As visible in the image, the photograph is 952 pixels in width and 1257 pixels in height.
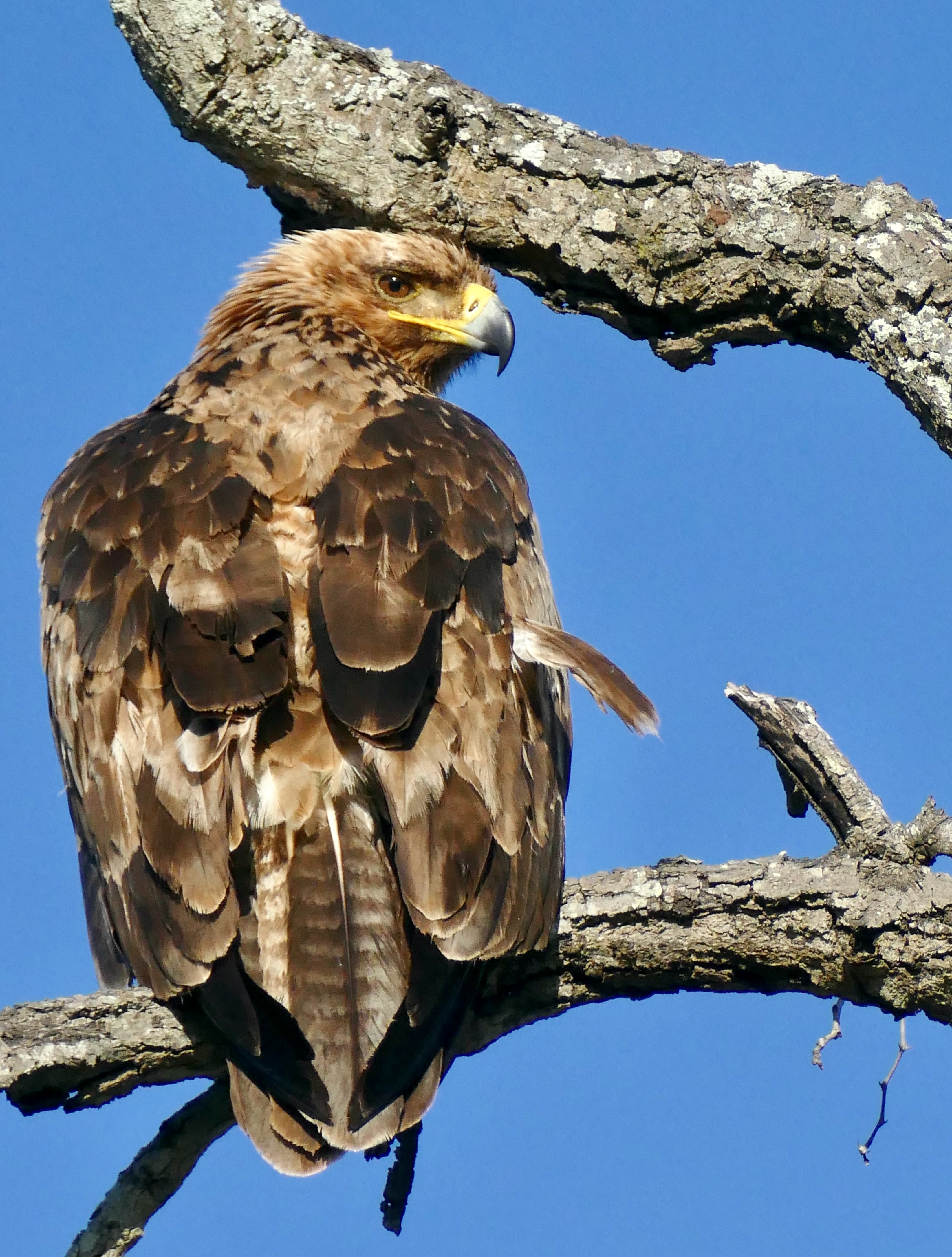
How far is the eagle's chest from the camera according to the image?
4.54 m

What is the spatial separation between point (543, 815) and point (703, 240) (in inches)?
80.7

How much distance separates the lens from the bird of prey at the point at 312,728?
4184mm

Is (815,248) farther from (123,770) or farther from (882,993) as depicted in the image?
(123,770)

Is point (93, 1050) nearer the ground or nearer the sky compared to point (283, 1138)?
nearer the sky

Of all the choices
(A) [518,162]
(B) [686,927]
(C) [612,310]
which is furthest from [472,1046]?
(A) [518,162]

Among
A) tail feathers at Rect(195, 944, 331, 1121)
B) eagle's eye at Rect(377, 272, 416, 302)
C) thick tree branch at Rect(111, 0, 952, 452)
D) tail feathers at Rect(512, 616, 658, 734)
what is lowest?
tail feathers at Rect(195, 944, 331, 1121)

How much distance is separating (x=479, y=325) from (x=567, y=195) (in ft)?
5.21

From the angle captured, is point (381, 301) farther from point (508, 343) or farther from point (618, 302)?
point (618, 302)

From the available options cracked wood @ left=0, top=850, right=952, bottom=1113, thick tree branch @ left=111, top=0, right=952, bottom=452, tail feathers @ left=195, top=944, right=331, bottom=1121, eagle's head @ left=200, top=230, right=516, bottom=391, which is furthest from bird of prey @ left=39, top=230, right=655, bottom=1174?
eagle's head @ left=200, top=230, right=516, bottom=391

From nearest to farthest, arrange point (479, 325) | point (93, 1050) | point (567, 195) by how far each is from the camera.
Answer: point (93, 1050) < point (567, 195) < point (479, 325)

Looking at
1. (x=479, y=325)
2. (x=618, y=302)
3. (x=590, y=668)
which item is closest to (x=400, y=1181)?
(x=590, y=668)

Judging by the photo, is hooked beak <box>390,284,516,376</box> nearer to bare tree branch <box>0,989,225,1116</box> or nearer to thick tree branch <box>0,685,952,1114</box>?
thick tree branch <box>0,685,952,1114</box>

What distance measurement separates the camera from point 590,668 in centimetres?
488

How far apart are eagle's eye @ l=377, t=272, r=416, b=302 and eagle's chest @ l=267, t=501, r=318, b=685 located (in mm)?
2313
